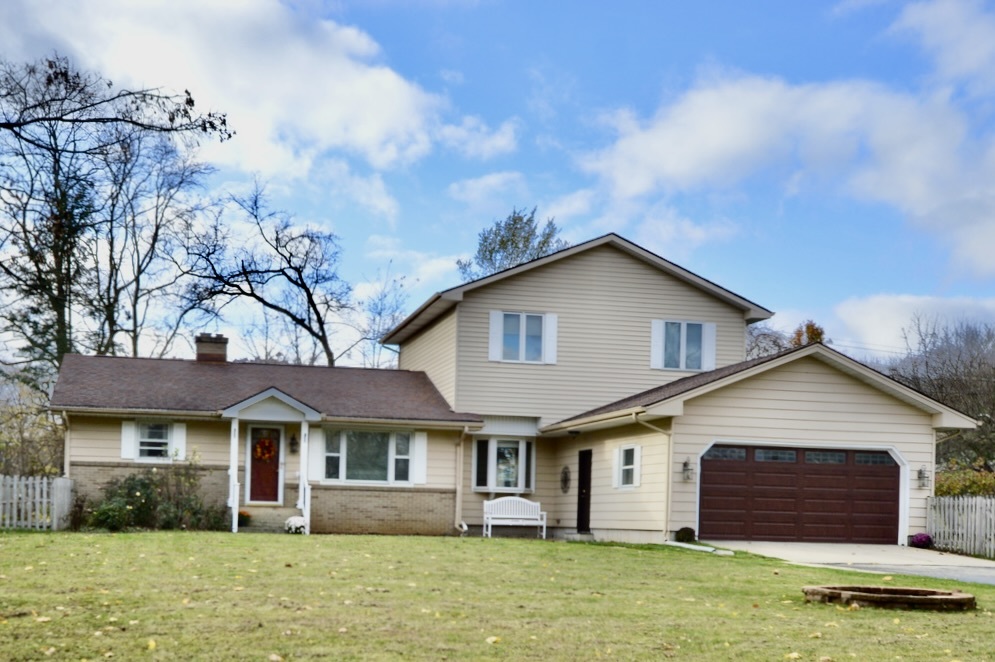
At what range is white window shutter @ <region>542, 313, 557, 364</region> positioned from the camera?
2992cm

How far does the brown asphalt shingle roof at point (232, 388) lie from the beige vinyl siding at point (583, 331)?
1398 millimetres

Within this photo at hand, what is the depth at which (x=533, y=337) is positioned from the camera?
30031 millimetres

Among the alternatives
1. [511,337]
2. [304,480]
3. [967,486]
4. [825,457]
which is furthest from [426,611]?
[967,486]

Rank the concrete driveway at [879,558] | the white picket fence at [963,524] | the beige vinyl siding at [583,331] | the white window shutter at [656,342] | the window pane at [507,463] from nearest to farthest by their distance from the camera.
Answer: the concrete driveway at [879,558]
the white picket fence at [963,524]
the beige vinyl siding at [583,331]
the window pane at [507,463]
the white window shutter at [656,342]

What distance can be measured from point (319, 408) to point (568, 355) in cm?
631

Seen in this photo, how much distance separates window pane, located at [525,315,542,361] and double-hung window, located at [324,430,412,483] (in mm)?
3656

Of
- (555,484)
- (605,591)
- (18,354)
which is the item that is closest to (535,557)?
(605,591)

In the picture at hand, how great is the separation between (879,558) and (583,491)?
345 inches

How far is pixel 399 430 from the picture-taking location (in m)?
29.1

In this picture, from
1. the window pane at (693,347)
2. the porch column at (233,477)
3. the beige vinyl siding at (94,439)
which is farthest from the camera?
the window pane at (693,347)

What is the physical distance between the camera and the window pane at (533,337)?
29953 millimetres

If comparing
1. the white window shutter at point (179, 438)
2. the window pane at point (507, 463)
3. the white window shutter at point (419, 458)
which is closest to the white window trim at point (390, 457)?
the white window shutter at point (419, 458)

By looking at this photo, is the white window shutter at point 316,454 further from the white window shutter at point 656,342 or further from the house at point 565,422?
the white window shutter at point 656,342

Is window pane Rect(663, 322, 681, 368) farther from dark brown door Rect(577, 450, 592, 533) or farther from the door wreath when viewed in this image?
the door wreath
